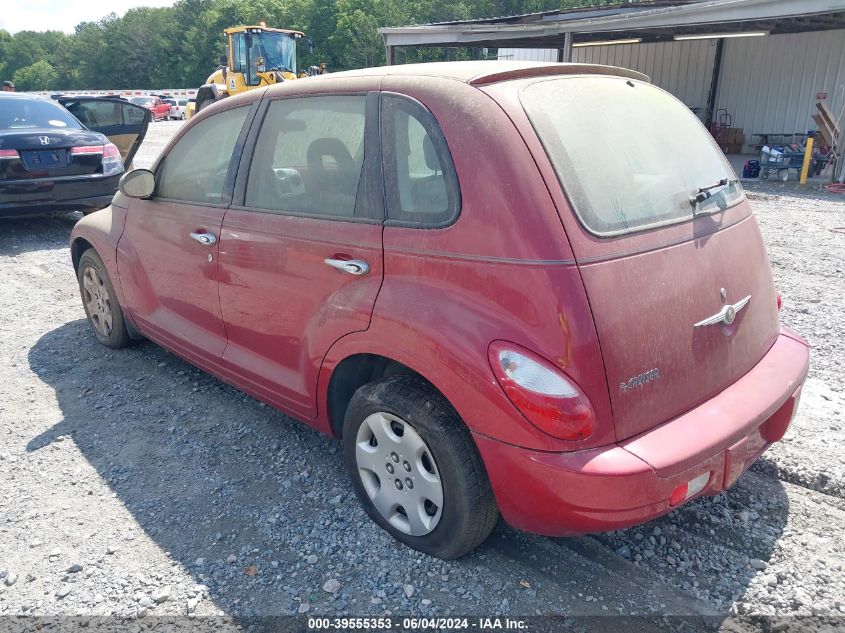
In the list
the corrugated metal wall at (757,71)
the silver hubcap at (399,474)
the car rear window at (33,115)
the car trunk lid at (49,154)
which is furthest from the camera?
the corrugated metal wall at (757,71)

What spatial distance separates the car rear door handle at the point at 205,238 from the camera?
11.0 ft

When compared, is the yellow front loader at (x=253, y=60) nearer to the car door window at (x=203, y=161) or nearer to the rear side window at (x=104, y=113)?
the rear side window at (x=104, y=113)

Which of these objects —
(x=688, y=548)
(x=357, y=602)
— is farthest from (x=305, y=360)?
(x=688, y=548)

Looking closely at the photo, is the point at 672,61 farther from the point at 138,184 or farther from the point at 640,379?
the point at 640,379

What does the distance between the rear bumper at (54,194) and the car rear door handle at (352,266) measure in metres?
6.24

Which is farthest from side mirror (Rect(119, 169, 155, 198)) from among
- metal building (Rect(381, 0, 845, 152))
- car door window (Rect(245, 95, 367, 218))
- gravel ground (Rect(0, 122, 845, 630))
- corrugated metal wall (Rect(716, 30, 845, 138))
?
corrugated metal wall (Rect(716, 30, 845, 138))

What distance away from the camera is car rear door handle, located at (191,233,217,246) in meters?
3.35

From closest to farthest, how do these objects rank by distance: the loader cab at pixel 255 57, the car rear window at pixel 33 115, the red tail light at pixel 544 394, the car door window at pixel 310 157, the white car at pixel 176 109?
the red tail light at pixel 544 394 → the car door window at pixel 310 157 → the car rear window at pixel 33 115 → the loader cab at pixel 255 57 → the white car at pixel 176 109

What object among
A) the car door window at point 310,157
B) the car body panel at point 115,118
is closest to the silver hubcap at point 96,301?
the car door window at point 310,157

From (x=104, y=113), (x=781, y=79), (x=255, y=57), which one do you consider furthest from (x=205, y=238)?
(x=781, y=79)

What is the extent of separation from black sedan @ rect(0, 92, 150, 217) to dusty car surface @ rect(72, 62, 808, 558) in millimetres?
5329

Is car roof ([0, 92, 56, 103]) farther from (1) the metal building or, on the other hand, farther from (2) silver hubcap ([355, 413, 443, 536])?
(1) the metal building

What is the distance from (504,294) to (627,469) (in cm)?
68

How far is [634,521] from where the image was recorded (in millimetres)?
2213
